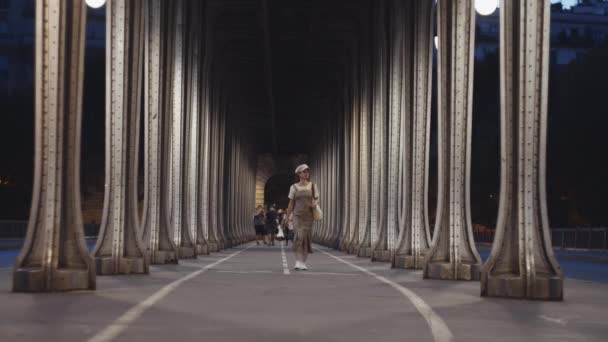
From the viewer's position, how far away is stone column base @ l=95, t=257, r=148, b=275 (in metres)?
18.7

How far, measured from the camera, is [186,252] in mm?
30703

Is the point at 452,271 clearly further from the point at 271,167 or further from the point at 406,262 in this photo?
the point at 271,167

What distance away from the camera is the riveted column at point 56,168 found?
1362 centimetres

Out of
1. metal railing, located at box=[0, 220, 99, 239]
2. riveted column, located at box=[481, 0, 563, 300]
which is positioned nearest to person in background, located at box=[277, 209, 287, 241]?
metal railing, located at box=[0, 220, 99, 239]

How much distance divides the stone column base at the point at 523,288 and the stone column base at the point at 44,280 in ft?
17.6

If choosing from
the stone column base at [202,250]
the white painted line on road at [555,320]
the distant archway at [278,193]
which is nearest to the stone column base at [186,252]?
the stone column base at [202,250]

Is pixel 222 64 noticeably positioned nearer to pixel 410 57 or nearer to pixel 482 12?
pixel 410 57

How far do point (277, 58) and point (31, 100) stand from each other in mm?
29150

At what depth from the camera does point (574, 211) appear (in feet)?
221

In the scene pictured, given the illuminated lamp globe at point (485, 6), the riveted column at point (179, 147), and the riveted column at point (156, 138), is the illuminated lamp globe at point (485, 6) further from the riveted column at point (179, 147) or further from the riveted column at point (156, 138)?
the riveted column at point (179, 147)

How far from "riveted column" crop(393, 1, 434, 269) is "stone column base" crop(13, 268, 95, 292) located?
38.1ft

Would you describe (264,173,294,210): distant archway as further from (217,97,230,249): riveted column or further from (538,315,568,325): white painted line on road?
(538,315,568,325): white painted line on road

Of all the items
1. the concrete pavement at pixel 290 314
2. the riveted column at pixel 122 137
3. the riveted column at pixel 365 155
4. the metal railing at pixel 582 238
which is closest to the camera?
the concrete pavement at pixel 290 314

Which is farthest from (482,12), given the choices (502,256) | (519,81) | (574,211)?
(574,211)
